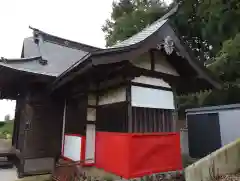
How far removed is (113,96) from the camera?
466 cm

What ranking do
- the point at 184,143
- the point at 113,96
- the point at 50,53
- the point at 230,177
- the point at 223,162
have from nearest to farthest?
the point at 230,177, the point at 223,162, the point at 113,96, the point at 50,53, the point at 184,143

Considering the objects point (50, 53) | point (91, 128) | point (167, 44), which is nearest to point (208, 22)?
point (167, 44)

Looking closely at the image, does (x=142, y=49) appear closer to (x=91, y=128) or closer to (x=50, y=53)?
(x=91, y=128)

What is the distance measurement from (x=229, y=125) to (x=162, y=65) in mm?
3529

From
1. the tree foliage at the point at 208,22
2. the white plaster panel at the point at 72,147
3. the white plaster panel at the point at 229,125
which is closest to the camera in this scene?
the white plaster panel at the point at 72,147

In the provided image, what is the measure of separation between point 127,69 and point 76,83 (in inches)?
67.4

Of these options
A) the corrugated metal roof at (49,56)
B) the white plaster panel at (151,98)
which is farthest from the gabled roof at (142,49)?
the corrugated metal roof at (49,56)

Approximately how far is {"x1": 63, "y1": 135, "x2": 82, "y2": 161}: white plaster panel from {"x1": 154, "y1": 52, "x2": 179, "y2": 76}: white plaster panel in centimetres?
255

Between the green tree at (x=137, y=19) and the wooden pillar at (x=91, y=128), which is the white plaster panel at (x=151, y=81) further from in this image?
the green tree at (x=137, y=19)

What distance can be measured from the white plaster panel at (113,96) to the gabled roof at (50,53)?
1.73 m

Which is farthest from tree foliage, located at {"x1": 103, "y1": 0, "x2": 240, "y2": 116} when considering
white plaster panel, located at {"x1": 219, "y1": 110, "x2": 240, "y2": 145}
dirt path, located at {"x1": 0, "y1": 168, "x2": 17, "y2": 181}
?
dirt path, located at {"x1": 0, "y1": 168, "x2": 17, "y2": 181}

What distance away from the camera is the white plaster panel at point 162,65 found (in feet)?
16.2

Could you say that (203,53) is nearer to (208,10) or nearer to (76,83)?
(208,10)

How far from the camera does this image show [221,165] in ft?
11.1
